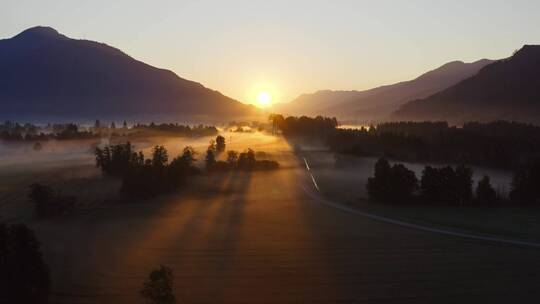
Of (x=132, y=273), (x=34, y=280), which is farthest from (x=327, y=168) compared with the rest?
(x=34, y=280)

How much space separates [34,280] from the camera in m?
39.2

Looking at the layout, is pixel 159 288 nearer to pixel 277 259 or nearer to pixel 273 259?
pixel 273 259

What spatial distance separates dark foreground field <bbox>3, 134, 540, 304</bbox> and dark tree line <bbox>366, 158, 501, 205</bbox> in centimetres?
844

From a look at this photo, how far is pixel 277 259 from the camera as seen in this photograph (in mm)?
49656

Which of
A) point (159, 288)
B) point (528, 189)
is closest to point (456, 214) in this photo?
point (528, 189)

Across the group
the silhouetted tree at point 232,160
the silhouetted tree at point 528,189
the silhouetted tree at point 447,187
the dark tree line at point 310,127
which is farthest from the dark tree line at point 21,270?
the dark tree line at point 310,127

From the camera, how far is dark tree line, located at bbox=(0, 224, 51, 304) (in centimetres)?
3810

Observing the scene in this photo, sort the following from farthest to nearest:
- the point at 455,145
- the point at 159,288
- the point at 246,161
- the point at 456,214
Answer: the point at 455,145 < the point at 246,161 < the point at 456,214 < the point at 159,288

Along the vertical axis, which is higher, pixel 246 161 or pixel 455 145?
pixel 455 145

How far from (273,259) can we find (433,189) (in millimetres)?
33277

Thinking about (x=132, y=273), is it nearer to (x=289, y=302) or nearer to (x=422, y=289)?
(x=289, y=302)

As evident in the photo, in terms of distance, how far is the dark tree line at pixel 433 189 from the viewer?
75.2m

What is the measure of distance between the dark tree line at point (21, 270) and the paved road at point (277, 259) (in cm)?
215

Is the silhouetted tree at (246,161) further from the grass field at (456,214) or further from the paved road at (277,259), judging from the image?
the paved road at (277,259)
